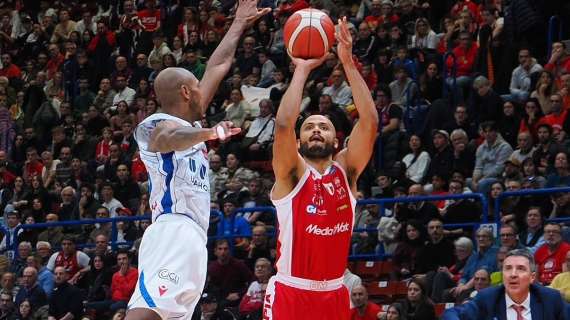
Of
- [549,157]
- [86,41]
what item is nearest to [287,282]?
[549,157]

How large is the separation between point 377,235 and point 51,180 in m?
7.10

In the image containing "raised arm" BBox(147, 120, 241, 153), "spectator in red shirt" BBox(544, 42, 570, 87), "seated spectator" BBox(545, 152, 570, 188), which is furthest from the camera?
"spectator in red shirt" BBox(544, 42, 570, 87)

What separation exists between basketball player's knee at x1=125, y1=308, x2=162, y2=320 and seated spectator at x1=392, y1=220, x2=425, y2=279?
7.52 meters

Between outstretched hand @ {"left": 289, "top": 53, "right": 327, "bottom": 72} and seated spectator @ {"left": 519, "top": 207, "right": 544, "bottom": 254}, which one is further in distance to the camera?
seated spectator @ {"left": 519, "top": 207, "right": 544, "bottom": 254}

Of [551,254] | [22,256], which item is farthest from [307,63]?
[22,256]

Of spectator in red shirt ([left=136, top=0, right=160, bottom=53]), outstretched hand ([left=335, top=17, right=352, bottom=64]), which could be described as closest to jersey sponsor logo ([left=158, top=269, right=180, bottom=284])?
outstretched hand ([left=335, top=17, right=352, bottom=64])

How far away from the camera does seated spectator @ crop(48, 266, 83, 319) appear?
1644 cm

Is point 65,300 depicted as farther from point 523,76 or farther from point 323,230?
point 323,230

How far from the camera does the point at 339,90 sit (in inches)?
748

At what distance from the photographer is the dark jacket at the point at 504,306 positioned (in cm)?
837

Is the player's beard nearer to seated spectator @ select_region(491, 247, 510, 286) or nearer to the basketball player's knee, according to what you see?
the basketball player's knee

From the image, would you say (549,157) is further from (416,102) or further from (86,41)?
(86,41)

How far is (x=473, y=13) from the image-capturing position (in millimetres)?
19781

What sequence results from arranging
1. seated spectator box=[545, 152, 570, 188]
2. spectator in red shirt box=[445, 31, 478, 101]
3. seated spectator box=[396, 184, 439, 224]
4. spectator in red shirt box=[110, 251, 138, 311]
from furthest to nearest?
spectator in red shirt box=[445, 31, 478, 101] < spectator in red shirt box=[110, 251, 138, 311] < seated spectator box=[396, 184, 439, 224] < seated spectator box=[545, 152, 570, 188]
